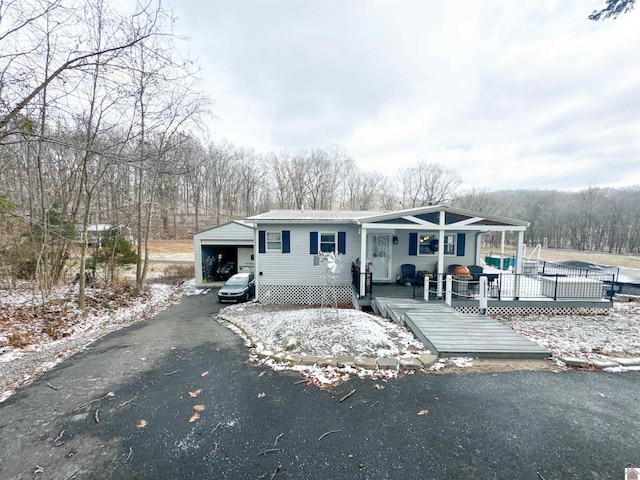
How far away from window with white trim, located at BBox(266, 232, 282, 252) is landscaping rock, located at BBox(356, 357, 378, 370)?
6.85 m

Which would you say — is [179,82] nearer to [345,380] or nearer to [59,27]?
[59,27]

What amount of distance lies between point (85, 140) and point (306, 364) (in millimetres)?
9125

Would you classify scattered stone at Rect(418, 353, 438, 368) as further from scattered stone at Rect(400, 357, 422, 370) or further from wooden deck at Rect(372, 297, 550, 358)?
wooden deck at Rect(372, 297, 550, 358)

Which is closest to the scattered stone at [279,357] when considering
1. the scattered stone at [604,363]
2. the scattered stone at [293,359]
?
the scattered stone at [293,359]

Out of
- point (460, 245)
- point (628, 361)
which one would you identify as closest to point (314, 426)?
point (628, 361)

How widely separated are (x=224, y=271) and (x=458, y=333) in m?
13.7

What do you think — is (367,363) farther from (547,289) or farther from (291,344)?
(547,289)

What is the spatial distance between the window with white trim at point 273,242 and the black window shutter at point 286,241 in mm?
174

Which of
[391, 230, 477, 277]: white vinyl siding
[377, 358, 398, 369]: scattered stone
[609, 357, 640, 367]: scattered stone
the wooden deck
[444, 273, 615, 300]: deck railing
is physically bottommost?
[377, 358, 398, 369]: scattered stone

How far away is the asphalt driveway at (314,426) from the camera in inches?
98.6

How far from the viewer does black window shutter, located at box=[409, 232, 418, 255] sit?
10453 mm

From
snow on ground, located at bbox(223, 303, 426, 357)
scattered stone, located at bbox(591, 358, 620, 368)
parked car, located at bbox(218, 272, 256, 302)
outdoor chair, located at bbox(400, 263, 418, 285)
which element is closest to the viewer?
scattered stone, located at bbox(591, 358, 620, 368)

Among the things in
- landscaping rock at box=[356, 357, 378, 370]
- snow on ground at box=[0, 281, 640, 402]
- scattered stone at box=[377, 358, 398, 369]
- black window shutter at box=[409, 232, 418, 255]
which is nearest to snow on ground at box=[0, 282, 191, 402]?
snow on ground at box=[0, 281, 640, 402]

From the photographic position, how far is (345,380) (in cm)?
402
